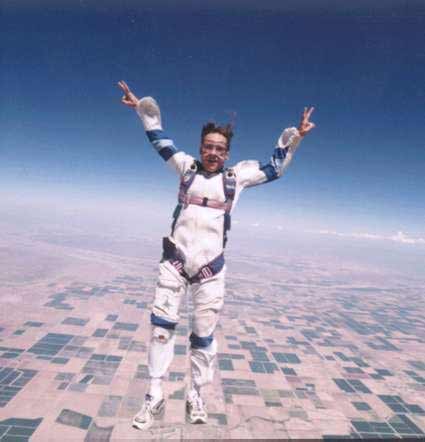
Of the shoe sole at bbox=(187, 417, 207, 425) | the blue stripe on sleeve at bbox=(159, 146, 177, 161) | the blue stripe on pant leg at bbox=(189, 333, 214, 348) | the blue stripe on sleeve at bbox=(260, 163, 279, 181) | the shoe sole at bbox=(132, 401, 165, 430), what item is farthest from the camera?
the blue stripe on sleeve at bbox=(260, 163, 279, 181)

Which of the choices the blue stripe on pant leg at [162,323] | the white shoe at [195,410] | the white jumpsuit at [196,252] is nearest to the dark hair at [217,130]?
the white jumpsuit at [196,252]

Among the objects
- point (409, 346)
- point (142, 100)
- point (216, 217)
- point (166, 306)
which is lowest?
point (409, 346)

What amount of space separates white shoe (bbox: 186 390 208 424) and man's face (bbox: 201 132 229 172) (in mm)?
2876

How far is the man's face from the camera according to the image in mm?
3840

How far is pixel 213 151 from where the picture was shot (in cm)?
383

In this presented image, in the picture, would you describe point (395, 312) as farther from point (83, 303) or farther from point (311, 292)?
point (83, 303)

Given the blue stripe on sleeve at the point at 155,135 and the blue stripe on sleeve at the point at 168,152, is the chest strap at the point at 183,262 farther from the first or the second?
the blue stripe on sleeve at the point at 155,135

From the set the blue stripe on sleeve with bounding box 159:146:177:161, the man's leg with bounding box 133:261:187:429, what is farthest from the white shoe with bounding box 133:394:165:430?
the blue stripe on sleeve with bounding box 159:146:177:161

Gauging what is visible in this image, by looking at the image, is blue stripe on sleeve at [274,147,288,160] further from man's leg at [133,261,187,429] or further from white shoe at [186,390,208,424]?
white shoe at [186,390,208,424]

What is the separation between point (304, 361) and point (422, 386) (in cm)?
2127

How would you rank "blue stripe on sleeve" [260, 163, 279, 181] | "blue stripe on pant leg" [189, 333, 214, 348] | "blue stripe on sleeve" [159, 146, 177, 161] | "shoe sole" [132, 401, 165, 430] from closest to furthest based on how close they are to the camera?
"shoe sole" [132, 401, 165, 430] < "blue stripe on pant leg" [189, 333, 214, 348] < "blue stripe on sleeve" [159, 146, 177, 161] < "blue stripe on sleeve" [260, 163, 279, 181]

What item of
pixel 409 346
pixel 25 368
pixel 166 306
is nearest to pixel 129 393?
pixel 25 368

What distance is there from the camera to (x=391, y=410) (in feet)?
148

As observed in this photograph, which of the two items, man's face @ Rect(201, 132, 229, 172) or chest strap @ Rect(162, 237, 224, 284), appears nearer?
chest strap @ Rect(162, 237, 224, 284)
